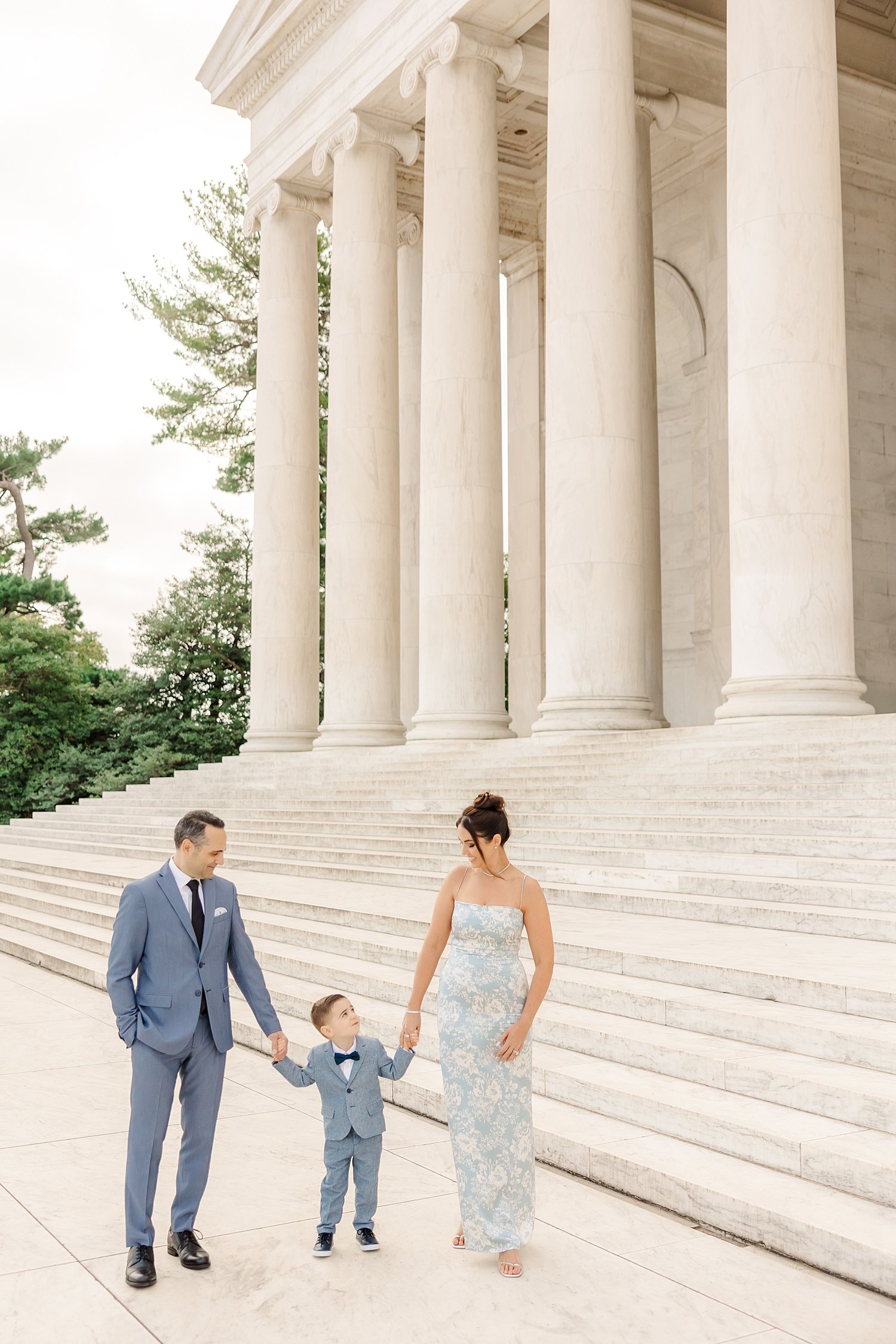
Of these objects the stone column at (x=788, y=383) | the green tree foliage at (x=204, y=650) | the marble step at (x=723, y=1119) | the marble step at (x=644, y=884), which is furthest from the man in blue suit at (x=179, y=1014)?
the green tree foliage at (x=204, y=650)

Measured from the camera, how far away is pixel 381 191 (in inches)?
2272

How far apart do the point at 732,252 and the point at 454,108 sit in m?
18.8

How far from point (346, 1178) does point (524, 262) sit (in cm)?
6555

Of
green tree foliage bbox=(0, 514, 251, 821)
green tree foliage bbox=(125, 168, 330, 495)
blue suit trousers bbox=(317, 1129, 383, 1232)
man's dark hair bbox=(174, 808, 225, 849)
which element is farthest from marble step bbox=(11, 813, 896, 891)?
green tree foliage bbox=(125, 168, 330, 495)

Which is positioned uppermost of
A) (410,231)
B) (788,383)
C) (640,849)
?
(410,231)

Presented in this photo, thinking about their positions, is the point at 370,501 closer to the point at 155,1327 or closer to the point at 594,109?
the point at 594,109

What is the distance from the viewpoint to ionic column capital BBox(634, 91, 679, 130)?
53.4 metres

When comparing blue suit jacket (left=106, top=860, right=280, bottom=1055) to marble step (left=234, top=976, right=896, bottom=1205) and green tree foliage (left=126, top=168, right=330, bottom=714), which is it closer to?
marble step (left=234, top=976, right=896, bottom=1205)

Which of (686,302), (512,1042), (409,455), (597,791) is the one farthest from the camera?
(409,455)

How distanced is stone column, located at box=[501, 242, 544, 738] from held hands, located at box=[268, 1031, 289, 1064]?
53.3 meters

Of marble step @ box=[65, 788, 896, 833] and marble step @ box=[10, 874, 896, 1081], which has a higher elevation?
marble step @ box=[65, 788, 896, 833]

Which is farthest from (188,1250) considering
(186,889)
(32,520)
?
(32,520)

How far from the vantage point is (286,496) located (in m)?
62.6

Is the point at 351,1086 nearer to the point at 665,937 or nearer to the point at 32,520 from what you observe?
the point at 665,937
